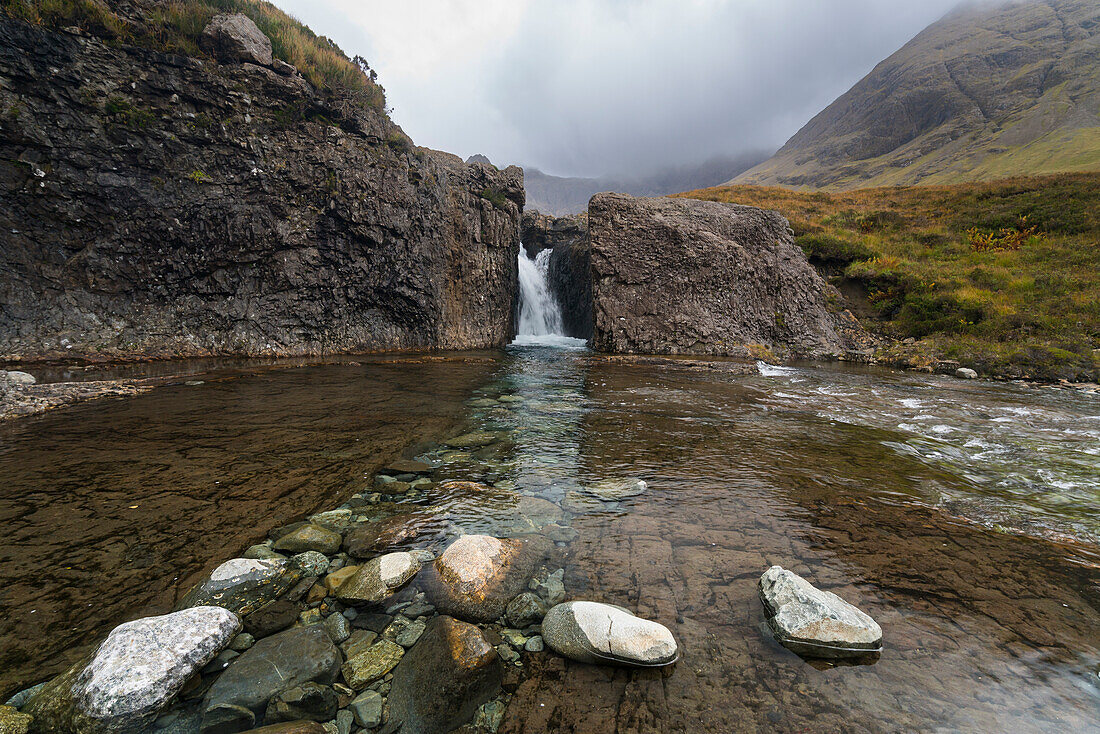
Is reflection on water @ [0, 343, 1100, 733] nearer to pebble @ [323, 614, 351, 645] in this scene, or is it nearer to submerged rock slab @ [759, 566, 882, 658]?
submerged rock slab @ [759, 566, 882, 658]

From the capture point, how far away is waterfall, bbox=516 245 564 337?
1117 inches

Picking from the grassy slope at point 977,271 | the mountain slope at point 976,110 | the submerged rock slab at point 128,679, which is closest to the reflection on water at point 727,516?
the submerged rock slab at point 128,679

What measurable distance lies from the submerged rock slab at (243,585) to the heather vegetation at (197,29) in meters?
19.2

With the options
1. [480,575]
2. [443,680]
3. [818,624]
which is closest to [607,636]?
[443,680]

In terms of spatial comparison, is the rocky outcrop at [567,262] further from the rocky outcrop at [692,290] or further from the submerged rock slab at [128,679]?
the submerged rock slab at [128,679]

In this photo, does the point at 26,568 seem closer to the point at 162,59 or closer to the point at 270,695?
the point at 270,695

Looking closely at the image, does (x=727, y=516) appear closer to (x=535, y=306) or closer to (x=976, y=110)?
(x=535, y=306)

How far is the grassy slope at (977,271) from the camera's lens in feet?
45.7

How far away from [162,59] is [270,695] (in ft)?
65.9

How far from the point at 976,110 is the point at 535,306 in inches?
4343

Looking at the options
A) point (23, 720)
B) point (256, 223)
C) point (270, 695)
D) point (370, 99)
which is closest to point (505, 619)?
point (270, 695)

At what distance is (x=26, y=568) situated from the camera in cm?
285

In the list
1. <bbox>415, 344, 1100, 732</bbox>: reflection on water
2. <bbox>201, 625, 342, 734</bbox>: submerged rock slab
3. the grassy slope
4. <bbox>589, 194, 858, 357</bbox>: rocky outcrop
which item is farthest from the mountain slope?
<bbox>201, 625, 342, 734</bbox>: submerged rock slab

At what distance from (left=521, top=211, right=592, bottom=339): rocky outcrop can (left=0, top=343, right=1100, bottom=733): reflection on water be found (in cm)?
2020
